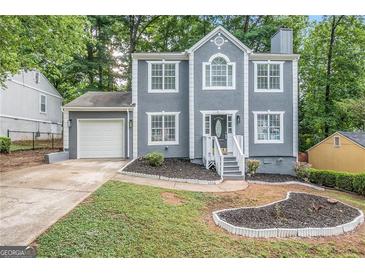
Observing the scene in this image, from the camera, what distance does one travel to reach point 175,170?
9.49m

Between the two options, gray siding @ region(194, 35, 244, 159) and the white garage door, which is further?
the white garage door

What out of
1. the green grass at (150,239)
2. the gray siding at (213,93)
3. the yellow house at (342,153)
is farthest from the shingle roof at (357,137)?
the green grass at (150,239)

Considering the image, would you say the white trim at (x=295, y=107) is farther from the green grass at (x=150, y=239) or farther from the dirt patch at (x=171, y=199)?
the green grass at (x=150, y=239)

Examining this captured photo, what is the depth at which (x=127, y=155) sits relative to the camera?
11688 millimetres

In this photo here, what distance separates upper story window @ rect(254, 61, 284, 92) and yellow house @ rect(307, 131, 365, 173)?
3412 mm

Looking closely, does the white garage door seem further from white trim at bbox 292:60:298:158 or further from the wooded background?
white trim at bbox 292:60:298:158

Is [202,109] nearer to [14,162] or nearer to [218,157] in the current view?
[218,157]

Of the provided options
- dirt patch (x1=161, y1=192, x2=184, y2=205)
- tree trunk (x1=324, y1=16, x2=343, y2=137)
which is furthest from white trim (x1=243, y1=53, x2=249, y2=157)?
tree trunk (x1=324, y1=16, x2=343, y2=137)

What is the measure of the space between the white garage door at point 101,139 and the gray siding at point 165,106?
1055 mm

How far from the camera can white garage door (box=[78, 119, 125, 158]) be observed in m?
11.8

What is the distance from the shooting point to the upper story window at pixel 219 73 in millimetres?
11203
